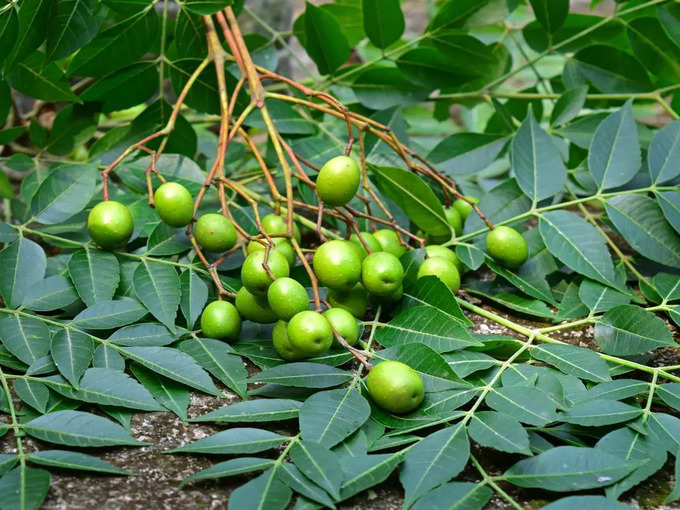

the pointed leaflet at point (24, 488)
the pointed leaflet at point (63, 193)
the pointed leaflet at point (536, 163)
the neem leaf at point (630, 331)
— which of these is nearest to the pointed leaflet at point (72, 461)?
the pointed leaflet at point (24, 488)

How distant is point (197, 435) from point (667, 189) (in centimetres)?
74

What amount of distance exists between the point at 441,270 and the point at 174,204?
0.36 metres

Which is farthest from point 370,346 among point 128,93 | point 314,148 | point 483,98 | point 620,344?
point 483,98

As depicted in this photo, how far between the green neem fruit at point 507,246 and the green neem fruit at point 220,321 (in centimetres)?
37

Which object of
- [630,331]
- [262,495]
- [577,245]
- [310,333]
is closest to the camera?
[262,495]

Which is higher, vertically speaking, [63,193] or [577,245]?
[63,193]

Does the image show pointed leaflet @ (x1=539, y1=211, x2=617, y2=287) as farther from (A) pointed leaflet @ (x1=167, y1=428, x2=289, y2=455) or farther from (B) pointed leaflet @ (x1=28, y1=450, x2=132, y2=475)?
(B) pointed leaflet @ (x1=28, y1=450, x2=132, y2=475)

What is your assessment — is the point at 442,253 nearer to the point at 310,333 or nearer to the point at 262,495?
the point at 310,333

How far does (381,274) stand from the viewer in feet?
3.08

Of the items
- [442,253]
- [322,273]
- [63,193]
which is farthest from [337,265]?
[63,193]

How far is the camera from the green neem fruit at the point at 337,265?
36.2 inches

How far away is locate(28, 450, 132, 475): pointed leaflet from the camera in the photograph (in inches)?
29.0

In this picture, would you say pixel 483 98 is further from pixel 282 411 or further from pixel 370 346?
pixel 282 411

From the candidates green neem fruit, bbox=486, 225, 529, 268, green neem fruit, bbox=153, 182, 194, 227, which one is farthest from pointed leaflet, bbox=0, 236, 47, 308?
green neem fruit, bbox=486, 225, 529, 268
